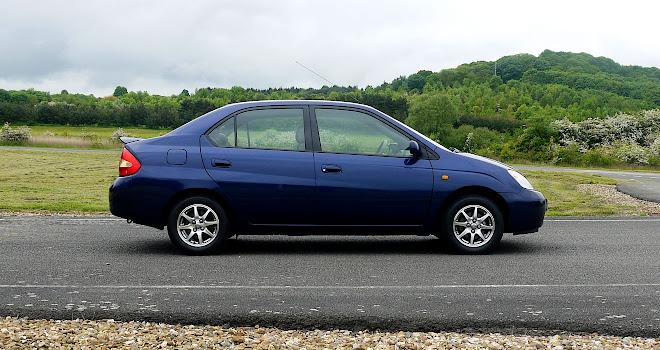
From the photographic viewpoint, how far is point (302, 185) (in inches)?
293

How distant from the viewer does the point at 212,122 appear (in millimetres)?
7695

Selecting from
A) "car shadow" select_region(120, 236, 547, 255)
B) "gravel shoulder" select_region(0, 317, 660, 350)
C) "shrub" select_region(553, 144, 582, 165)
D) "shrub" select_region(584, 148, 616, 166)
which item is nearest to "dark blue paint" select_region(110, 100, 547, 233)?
"car shadow" select_region(120, 236, 547, 255)

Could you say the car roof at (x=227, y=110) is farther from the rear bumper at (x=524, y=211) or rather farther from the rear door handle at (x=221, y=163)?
the rear bumper at (x=524, y=211)

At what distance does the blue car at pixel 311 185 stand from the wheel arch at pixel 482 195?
0.01m

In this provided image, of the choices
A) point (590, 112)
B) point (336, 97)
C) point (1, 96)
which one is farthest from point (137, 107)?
point (336, 97)

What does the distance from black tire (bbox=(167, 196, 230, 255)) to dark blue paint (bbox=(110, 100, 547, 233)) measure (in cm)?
12

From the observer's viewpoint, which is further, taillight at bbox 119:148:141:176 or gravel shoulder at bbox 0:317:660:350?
taillight at bbox 119:148:141:176

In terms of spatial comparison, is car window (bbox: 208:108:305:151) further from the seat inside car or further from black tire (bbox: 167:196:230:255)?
black tire (bbox: 167:196:230:255)

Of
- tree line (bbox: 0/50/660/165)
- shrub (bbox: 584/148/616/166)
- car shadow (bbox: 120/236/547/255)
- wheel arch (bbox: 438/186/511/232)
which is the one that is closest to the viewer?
wheel arch (bbox: 438/186/511/232)

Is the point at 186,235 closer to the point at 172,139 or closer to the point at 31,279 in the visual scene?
the point at 172,139

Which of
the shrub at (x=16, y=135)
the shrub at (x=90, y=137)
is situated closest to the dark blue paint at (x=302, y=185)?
the shrub at (x=90, y=137)

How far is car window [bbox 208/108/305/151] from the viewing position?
762cm

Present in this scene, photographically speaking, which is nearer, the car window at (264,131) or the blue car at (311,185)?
the blue car at (311,185)

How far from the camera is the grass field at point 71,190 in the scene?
1291 cm
